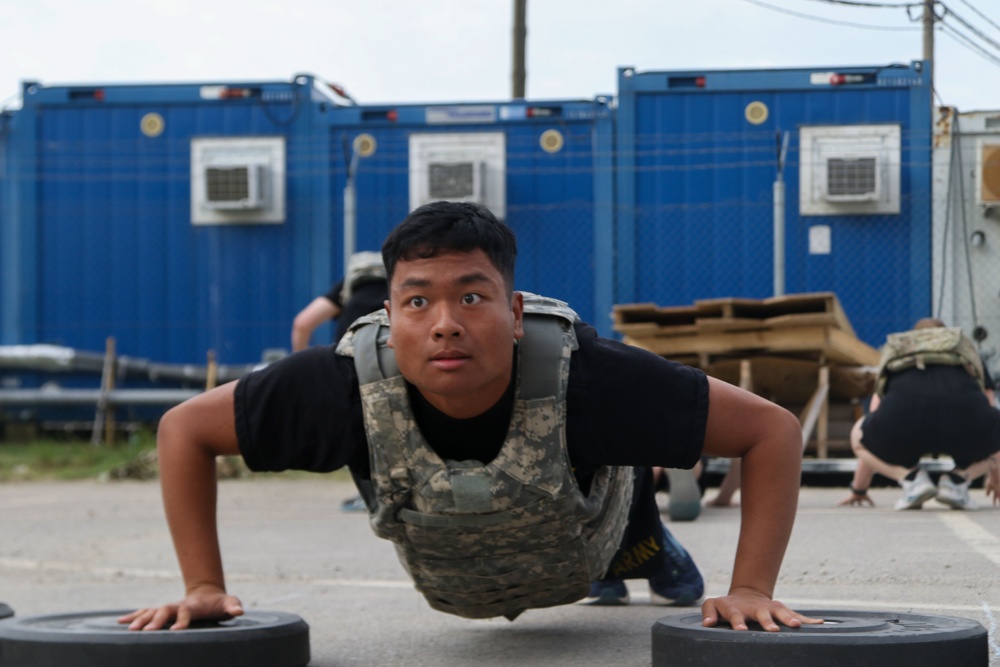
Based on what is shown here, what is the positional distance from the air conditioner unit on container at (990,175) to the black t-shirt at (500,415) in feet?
31.6

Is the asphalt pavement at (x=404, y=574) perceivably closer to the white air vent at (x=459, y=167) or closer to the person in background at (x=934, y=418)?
the person in background at (x=934, y=418)

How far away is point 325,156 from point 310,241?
34.3 inches

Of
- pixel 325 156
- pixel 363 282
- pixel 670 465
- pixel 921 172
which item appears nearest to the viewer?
pixel 670 465

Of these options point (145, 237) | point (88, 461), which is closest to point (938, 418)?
point (88, 461)

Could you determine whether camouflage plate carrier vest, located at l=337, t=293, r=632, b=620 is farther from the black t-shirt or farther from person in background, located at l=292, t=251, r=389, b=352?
person in background, located at l=292, t=251, r=389, b=352

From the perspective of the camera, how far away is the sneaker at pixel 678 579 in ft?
13.3

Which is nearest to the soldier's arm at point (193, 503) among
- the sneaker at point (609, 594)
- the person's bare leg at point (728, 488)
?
the sneaker at point (609, 594)

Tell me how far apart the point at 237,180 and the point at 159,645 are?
10.8 meters

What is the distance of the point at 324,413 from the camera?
2930 mm

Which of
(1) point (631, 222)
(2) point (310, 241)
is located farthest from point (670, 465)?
(2) point (310, 241)

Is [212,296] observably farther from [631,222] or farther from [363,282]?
[363,282]

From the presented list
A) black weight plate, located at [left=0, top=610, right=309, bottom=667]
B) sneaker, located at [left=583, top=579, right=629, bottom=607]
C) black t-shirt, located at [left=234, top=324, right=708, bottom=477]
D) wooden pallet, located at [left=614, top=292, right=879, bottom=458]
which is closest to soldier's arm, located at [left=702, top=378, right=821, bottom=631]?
black t-shirt, located at [left=234, top=324, right=708, bottom=477]

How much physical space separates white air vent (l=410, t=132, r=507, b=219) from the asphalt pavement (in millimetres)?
5019

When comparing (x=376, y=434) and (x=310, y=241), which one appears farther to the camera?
(x=310, y=241)
